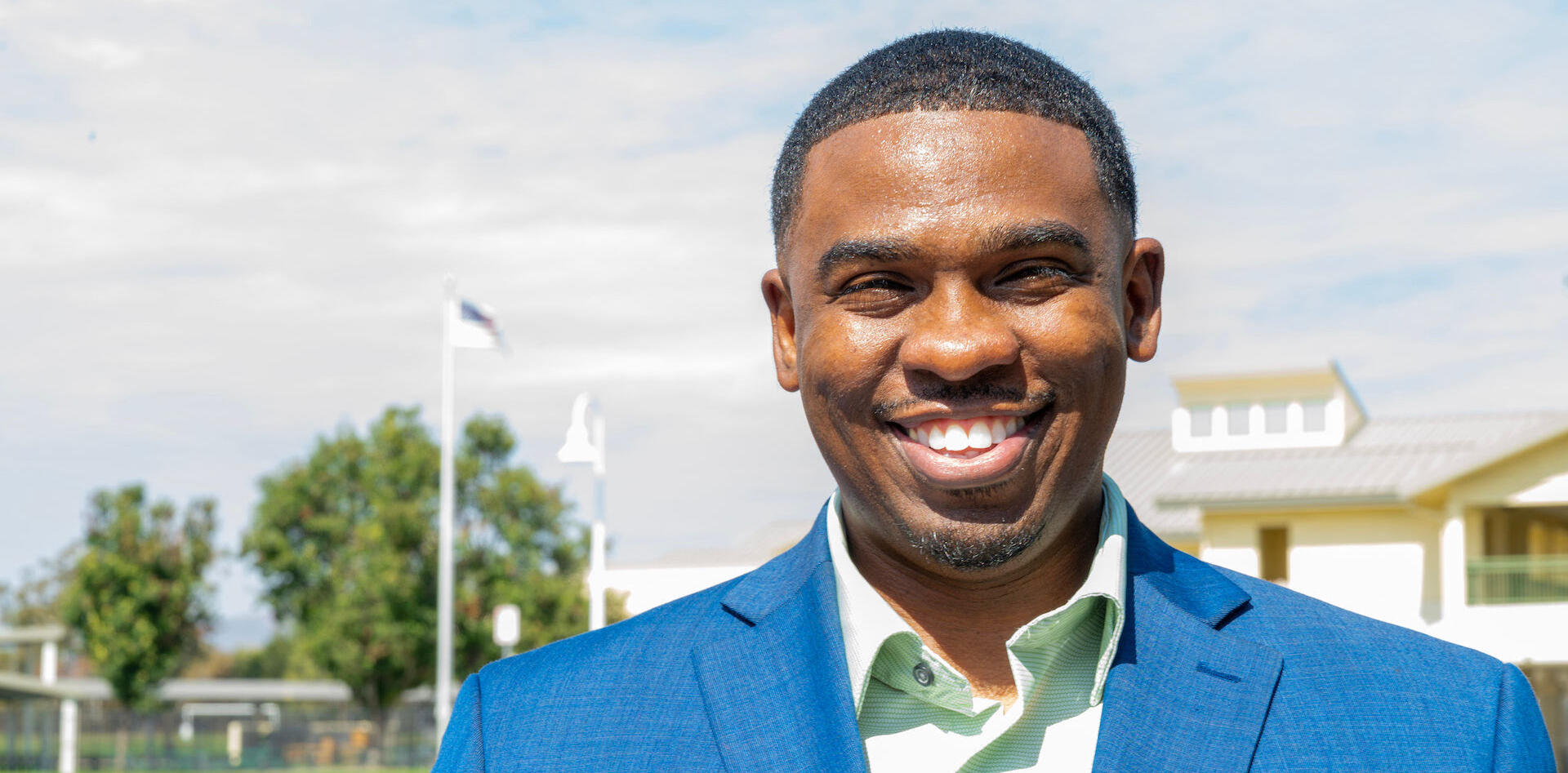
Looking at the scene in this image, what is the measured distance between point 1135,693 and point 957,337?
1.77 ft

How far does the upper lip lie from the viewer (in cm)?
207

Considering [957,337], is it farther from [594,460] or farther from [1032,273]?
[594,460]

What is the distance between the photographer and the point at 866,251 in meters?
2.10

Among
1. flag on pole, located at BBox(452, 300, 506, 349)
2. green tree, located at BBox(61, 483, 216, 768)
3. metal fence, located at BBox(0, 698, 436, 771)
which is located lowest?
metal fence, located at BBox(0, 698, 436, 771)

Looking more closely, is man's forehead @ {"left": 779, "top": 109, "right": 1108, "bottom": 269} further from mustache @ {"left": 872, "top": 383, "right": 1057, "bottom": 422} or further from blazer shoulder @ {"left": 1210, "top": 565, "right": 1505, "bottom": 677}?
blazer shoulder @ {"left": 1210, "top": 565, "right": 1505, "bottom": 677}

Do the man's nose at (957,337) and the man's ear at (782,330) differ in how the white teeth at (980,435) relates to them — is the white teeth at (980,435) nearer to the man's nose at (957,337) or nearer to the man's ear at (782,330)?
the man's nose at (957,337)

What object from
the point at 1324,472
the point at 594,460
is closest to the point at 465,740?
the point at 594,460

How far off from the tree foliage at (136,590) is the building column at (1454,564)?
36694 millimetres

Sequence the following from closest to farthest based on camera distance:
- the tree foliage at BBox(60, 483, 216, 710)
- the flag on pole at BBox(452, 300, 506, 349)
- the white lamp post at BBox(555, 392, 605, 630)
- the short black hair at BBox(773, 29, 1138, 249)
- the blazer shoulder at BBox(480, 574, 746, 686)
→ the short black hair at BBox(773, 29, 1138, 249) → the blazer shoulder at BBox(480, 574, 746, 686) → the white lamp post at BBox(555, 392, 605, 630) → the flag on pole at BBox(452, 300, 506, 349) → the tree foliage at BBox(60, 483, 216, 710)

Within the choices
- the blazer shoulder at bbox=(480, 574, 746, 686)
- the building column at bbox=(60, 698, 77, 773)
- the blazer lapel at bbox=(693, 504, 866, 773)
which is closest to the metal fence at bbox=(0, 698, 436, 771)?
the building column at bbox=(60, 698, 77, 773)

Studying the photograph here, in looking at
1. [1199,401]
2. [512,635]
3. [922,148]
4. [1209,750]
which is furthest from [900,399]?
[1199,401]

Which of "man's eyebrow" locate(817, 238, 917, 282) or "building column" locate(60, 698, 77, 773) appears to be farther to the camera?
"building column" locate(60, 698, 77, 773)

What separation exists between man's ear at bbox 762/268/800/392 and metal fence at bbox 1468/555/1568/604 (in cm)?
3023

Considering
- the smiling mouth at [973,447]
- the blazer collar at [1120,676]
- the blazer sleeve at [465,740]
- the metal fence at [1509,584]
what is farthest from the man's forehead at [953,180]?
the metal fence at [1509,584]
